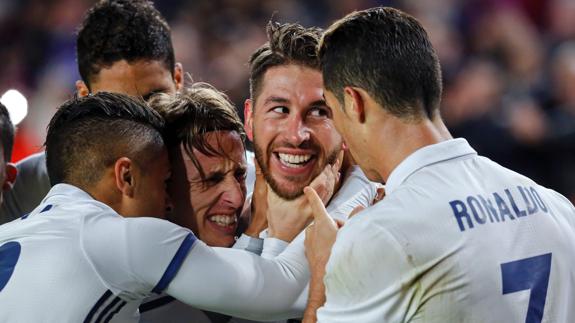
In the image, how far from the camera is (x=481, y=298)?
7.84ft

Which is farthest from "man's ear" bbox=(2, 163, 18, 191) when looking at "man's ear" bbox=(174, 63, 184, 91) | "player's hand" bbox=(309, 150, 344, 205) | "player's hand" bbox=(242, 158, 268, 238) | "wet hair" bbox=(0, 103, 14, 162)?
"player's hand" bbox=(309, 150, 344, 205)

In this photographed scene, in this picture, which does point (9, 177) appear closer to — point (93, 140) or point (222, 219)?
point (222, 219)

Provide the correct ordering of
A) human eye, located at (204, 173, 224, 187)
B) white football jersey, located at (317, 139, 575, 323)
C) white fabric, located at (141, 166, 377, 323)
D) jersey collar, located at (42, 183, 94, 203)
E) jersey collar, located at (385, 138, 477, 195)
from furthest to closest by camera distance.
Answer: human eye, located at (204, 173, 224, 187)
white fabric, located at (141, 166, 377, 323)
jersey collar, located at (42, 183, 94, 203)
jersey collar, located at (385, 138, 477, 195)
white football jersey, located at (317, 139, 575, 323)

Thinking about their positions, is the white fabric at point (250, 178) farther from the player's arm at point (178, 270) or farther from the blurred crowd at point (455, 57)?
the blurred crowd at point (455, 57)

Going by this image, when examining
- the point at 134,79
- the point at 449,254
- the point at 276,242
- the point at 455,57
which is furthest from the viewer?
the point at 455,57

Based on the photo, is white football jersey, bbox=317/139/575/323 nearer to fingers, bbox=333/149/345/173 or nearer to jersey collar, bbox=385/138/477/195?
jersey collar, bbox=385/138/477/195

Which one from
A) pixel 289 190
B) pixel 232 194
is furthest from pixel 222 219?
pixel 289 190

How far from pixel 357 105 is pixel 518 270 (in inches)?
24.4

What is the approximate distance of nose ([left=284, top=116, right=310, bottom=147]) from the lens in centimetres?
337

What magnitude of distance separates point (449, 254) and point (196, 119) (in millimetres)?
1397

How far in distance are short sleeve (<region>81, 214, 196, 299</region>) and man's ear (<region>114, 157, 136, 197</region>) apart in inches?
8.6

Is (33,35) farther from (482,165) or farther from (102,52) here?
(482,165)

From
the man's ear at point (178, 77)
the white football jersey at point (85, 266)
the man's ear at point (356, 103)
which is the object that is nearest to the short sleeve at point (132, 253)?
the white football jersey at point (85, 266)

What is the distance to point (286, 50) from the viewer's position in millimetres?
3477
